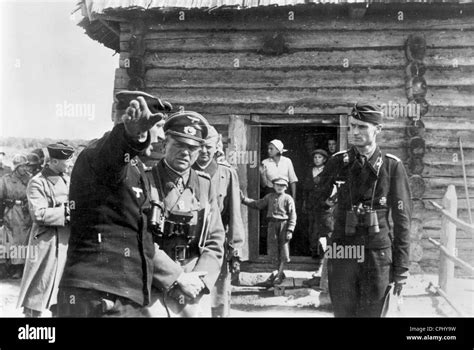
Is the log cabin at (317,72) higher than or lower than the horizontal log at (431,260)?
higher

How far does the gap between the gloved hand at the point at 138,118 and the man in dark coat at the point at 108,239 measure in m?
0.15

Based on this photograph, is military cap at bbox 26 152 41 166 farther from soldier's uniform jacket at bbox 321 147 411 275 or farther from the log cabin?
soldier's uniform jacket at bbox 321 147 411 275

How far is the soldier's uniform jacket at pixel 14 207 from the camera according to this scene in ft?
25.5

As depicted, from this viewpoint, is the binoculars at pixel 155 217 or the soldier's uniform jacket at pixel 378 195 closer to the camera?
the binoculars at pixel 155 217

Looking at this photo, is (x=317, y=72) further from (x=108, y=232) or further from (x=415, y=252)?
(x=108, y=232)

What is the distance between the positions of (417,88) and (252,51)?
2072mm

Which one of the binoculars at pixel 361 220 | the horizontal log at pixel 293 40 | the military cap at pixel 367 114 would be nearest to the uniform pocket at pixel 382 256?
the binoculars at pixel 361 220

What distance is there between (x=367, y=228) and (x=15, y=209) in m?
5.27

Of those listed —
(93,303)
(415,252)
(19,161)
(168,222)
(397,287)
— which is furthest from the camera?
(19,161)

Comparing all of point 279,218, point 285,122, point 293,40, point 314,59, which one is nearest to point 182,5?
point 293,40

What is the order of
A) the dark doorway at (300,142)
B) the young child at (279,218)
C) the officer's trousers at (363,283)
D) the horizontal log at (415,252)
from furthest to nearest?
the dark doorway at (300,142)
the young child at (279,218)
the horizontal log at (415,252)
the officer's trousers at (363,283)

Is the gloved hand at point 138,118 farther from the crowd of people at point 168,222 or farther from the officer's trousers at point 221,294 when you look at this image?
the officer's trousers at point 221,294

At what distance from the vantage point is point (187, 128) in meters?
4.09
